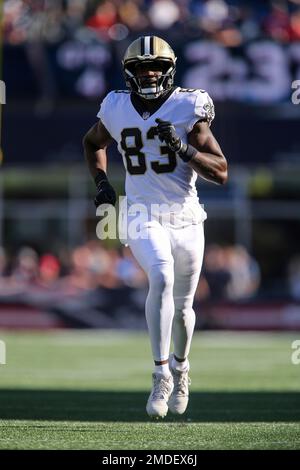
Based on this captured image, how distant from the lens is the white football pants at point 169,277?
6090mm

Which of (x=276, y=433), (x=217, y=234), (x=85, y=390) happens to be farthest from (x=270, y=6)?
(x=276, y=433)

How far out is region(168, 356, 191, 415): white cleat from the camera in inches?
249

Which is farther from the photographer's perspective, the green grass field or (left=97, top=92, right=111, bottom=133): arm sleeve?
(left=97, top=92, right=111, bottom=133): arm sleeve

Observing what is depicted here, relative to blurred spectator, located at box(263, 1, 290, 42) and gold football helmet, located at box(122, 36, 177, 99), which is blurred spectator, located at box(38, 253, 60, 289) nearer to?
blurred spectator, located at box(263, 1, 290, 42)

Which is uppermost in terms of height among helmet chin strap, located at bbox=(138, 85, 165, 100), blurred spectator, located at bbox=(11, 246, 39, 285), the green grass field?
helmet chin strap, located at bbox=(138, 85, 165, 100)

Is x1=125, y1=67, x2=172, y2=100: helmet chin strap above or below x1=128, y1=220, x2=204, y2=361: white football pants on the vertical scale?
above

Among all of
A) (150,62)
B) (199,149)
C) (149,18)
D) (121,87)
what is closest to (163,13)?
(149,18)

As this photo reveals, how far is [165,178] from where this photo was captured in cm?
634

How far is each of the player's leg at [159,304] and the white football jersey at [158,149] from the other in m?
0.31

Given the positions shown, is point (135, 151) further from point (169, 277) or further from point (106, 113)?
point (169, 277)

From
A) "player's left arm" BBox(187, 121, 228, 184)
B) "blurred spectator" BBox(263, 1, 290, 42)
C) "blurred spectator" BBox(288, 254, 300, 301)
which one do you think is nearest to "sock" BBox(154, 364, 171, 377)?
"player's left arm" BBox(187, 121, 228, 184)

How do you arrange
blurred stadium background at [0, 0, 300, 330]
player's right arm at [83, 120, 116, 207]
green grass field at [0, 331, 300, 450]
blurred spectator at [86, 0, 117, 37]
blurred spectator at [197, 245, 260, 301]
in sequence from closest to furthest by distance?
green grass field at [0, 331, 300, 450]
player's right arm at [83, 120, 116, 207]
blurred stadium background at [0, 0, 300, 330]
blurred spectator at [197, 245, 260, 301]
blurred spectator at [86, 0, 117, 37]

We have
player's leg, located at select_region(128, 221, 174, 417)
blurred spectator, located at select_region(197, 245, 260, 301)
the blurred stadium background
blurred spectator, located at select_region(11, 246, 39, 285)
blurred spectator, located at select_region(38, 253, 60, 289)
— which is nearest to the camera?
player's leg, located at select_region(128, 221, 174, 417)

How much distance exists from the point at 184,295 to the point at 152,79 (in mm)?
1259
